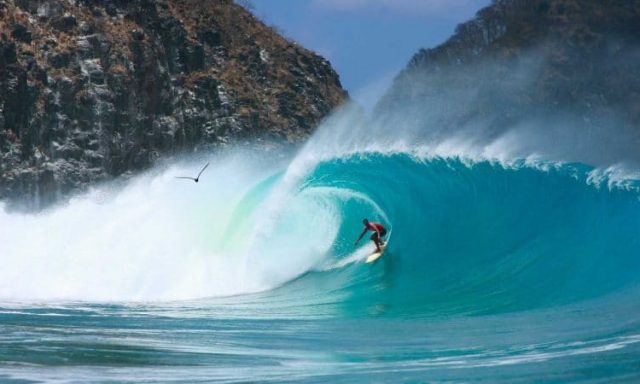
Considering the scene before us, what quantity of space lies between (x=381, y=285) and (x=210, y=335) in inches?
237

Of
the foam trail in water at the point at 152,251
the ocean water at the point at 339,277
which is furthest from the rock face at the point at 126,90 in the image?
the foam trail in water at the point at 152,251

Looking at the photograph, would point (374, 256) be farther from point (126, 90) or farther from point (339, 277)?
point (126, 90)

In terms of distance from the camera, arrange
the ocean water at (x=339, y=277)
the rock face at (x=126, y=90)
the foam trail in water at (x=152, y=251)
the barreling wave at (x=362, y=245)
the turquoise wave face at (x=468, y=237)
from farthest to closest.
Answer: the rock face at (x=126, y=90), the foam trail in water at (x=152, y=251), the barreling wave at (x=362, y=245), the turquoise wave face at (x=468, y=237), the ocean water at (x=339, y=277)

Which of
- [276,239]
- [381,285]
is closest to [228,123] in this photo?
→ [276,239]

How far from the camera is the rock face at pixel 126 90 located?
143 feet

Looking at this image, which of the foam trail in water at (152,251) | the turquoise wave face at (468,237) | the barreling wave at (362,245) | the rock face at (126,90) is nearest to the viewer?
the turquoise wave face at (468,237)

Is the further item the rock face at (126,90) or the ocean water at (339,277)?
the rock face at (126,90)

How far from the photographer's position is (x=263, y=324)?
12.4m

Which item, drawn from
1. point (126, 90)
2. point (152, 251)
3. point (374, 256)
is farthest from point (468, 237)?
point (126, 90)

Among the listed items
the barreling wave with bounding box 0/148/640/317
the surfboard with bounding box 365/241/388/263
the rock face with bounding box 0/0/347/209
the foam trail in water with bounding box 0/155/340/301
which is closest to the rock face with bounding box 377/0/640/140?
the rock face with bounding box 0/0/347/209

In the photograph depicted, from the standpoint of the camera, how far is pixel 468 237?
17953mm

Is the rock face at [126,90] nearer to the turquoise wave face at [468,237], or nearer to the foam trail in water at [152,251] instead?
the foam trail in water at [152,251]

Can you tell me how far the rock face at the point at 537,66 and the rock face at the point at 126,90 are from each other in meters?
8.73

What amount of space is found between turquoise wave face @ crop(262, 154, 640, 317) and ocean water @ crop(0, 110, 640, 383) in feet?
0.14
